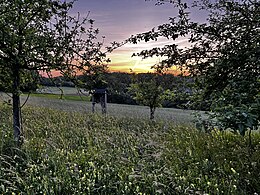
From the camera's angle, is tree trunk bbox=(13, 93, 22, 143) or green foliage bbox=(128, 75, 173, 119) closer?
tree trunk bbox=(13, 93, 22, 143)

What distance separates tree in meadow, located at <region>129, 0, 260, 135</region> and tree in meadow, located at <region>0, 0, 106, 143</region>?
1.60 metres

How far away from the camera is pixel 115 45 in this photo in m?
4.54

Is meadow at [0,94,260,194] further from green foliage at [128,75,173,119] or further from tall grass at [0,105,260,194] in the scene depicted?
green foliage at [128,75,173,119]

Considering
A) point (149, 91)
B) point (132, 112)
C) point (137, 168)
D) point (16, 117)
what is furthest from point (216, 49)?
point (132, 112)

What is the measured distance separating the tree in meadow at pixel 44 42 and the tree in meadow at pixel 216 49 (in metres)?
1.60

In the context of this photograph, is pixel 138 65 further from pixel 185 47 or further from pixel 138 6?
pixel 138 6

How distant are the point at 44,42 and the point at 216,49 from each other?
2.76 metres

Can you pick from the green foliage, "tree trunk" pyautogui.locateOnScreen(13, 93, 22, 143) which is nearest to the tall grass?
"tree trunk" pyautogui.locateOnScreen(13, 93, 22, 143)

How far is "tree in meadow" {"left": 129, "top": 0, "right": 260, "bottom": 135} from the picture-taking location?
10.4 feet

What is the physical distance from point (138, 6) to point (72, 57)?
183 cm

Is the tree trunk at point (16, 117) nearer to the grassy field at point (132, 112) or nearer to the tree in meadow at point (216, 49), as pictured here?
the grassy field at point (132, 112)

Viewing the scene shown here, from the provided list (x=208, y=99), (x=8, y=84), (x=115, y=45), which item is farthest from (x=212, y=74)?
(x=8, y=84)

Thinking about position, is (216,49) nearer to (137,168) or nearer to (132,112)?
(137,168)

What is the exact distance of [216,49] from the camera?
3684 mm
